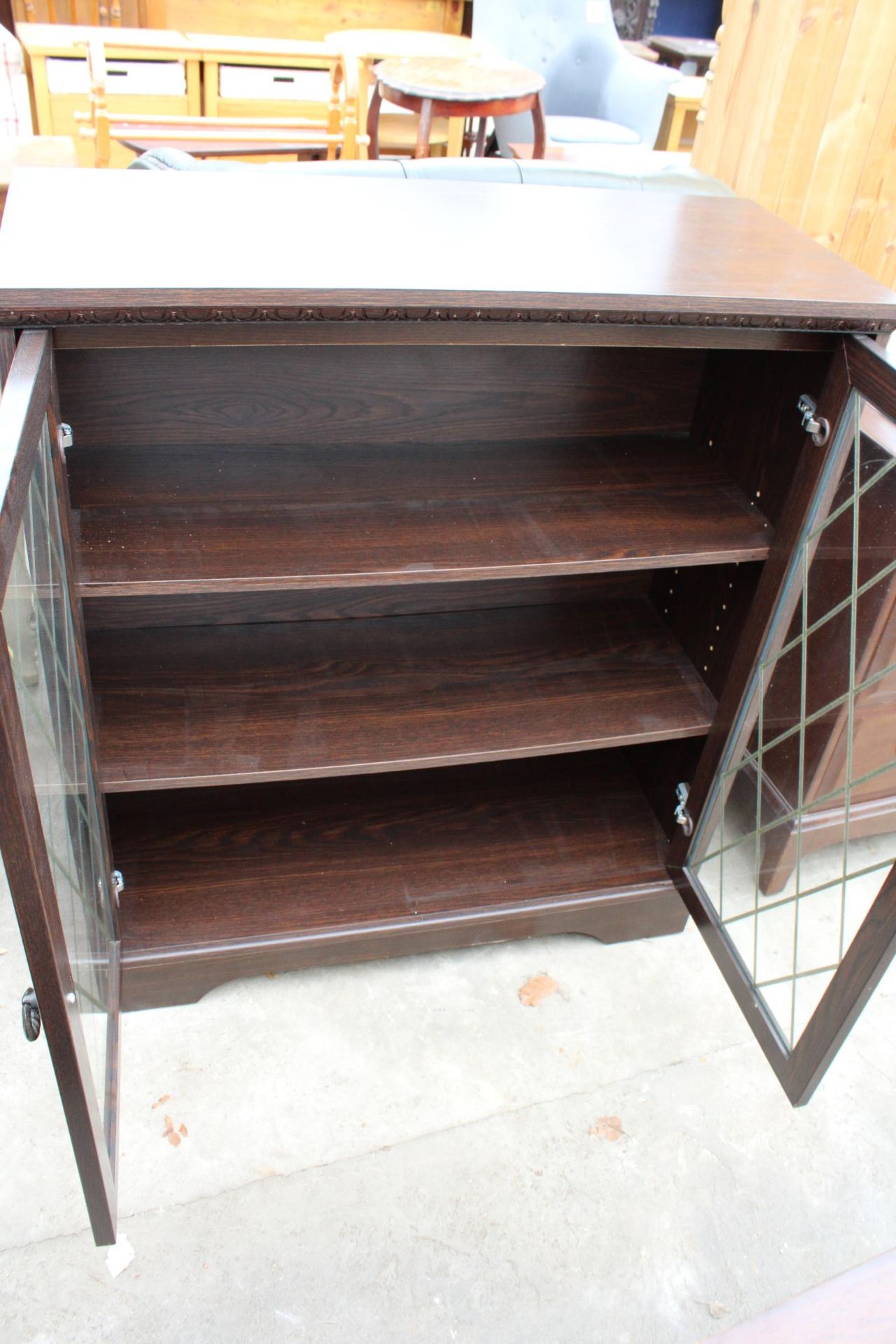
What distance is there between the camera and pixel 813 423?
1223 millimetres

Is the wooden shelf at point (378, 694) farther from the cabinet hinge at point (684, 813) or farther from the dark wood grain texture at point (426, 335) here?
the dark wood grain texture at point (426, 335)

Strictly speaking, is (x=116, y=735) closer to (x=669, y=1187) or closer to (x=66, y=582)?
(x=66, y=582)

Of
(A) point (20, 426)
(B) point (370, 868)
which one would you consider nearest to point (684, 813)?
(B) point (370, 868)

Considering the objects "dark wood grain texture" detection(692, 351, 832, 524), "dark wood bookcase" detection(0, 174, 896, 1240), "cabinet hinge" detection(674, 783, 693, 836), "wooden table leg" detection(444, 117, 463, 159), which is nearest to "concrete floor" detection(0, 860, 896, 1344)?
"dark wood bookcase" detection(0, 174, 896, 1240)

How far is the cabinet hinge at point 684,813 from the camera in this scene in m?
1.62

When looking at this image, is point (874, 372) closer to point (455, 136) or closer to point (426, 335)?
point (426, 335)

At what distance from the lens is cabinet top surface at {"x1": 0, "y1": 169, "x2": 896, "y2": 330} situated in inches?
38.6

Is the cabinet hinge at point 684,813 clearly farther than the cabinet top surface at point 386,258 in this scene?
Yes

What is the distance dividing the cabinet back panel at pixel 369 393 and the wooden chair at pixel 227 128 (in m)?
2.63

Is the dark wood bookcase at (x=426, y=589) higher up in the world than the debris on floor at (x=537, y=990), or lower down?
higher up

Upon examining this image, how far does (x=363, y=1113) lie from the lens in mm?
1449

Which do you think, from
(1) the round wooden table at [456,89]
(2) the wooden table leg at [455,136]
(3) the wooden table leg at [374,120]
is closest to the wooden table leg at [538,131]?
(1) the round wooden table at [456,89]

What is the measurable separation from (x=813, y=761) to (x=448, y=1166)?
0.82 metres

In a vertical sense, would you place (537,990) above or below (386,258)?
below
